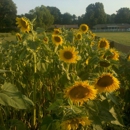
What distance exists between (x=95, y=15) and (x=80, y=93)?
6656 centimetres

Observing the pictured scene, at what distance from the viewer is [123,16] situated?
73.0m

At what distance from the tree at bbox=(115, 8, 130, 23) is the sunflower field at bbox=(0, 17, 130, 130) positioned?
72.1 meters

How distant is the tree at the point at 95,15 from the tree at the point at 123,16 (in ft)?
21.8

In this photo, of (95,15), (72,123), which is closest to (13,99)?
(72,123)

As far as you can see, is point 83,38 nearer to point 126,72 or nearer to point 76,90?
point 126,72

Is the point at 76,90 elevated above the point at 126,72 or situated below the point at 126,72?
above

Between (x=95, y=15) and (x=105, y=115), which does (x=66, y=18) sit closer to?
(x=95, y=15)

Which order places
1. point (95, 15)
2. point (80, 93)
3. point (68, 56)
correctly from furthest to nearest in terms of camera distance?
point (95, 15), point (68, 56), point (80, 93)

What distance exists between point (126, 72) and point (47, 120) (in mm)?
1199

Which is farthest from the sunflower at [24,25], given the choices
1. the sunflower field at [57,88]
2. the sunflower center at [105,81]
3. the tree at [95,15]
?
the tree at [95,15]

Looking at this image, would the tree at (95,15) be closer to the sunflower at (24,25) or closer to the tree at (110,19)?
the tree at (110,19)

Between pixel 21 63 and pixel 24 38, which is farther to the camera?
pixel 21 63

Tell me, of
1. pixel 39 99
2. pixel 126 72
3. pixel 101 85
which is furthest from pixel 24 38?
pixel 126 72

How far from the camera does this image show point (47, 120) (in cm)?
126
